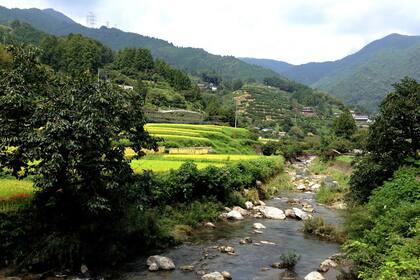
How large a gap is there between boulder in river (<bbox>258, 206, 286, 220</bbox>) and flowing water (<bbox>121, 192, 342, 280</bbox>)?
31.7 inches

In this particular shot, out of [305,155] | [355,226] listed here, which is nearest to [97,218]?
[355,226]

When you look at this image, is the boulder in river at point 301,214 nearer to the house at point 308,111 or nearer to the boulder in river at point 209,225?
the boulder in river at point 209,225

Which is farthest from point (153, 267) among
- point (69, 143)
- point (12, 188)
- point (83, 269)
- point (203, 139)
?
point (203, 139)

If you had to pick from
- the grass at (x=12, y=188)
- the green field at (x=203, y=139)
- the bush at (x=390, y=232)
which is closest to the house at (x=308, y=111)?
the green field at (x=203, y=139)

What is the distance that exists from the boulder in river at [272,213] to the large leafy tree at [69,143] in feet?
44.2

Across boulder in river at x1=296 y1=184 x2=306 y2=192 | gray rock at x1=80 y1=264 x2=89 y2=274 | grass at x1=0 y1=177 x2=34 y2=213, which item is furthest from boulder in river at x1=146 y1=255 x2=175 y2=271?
boulder in river at x1=296 y1=184 x2=306 y2=192

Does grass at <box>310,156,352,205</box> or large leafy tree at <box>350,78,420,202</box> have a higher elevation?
large leafy tree at <box>350,78,420,202</box>

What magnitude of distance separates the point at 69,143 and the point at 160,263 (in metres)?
6.60

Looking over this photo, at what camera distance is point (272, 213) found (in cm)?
2891

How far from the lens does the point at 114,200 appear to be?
17344 millimetres

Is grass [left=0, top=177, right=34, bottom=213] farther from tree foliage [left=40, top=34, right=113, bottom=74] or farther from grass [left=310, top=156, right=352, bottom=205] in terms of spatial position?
tree foliage [left=40, top=34, right=113, bottom=74]

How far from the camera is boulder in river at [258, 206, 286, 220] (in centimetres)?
2852

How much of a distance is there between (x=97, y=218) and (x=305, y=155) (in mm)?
79025

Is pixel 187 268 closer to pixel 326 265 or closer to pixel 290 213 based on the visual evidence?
pixel 326 265
